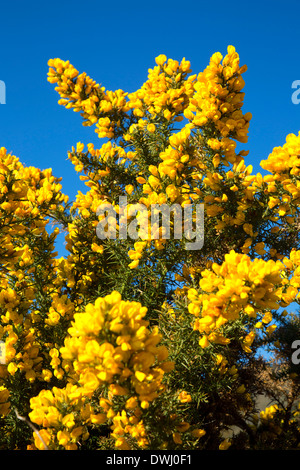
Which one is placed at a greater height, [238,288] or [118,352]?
[238,288]

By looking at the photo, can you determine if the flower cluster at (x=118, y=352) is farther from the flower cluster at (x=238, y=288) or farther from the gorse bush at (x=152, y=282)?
the flower cluster at (x=238, y=288)

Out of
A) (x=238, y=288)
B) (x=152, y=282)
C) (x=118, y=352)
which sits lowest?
(x=118, y=352)

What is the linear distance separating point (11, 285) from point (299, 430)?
2571 mm

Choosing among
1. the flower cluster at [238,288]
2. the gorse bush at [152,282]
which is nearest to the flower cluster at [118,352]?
the gorse bush at [152,282]

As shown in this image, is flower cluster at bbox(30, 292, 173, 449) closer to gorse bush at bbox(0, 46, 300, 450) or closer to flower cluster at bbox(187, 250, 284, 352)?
gorse bush at bbox(0, 46, 300, 450)

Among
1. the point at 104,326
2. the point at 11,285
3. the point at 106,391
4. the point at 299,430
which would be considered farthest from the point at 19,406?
the point at 299,430

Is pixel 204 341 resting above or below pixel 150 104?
below

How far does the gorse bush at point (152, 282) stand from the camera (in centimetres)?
161

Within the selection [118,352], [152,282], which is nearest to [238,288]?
[118,352]

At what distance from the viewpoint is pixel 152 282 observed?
267cm

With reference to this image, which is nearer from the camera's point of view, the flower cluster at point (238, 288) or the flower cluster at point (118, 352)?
the flower cluster at point (118, 352)

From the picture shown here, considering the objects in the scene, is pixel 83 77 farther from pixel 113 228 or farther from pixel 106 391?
pixel 106 391

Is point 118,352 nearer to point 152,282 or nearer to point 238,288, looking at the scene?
point 238,288

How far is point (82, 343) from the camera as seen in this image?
1457mm
